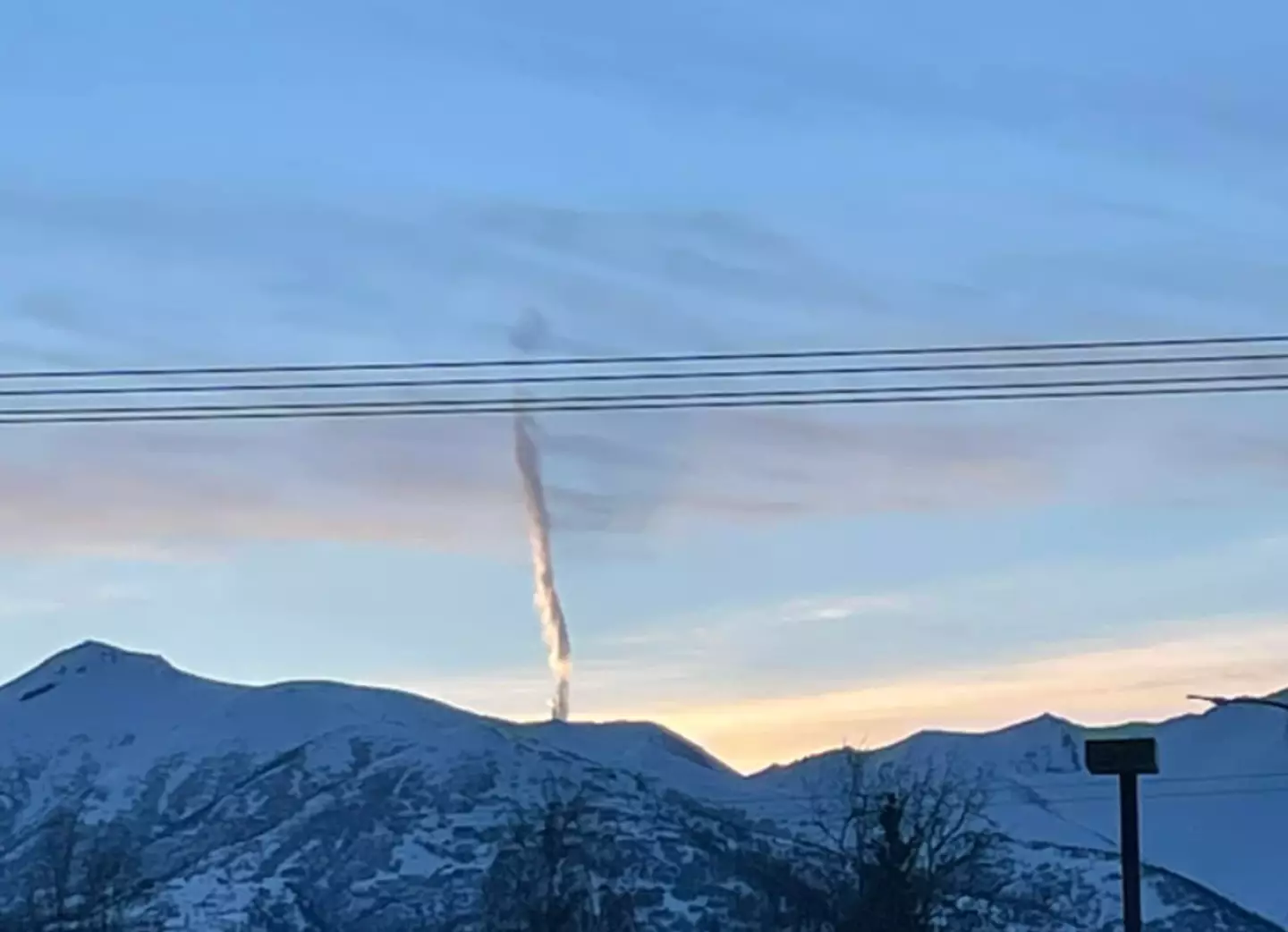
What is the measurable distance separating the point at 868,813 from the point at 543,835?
61794mm

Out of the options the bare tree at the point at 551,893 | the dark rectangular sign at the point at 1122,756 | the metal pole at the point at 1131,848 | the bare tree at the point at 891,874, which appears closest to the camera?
the dark rectangular sign at the point at 1122,756

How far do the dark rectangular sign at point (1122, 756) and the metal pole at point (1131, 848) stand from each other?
24 centimetres

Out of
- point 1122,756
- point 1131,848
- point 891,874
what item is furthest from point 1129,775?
point 891,874

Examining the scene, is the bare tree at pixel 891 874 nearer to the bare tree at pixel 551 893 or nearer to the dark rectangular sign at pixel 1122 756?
the bare tree at pixel 551 893

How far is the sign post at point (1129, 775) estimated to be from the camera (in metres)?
17.6

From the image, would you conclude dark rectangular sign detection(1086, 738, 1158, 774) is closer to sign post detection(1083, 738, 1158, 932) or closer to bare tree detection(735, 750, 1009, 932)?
sign post detection(1083, 738, 1158, 932)

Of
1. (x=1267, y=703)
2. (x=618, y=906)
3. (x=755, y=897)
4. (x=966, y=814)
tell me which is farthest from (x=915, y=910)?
(x=755, y=897)

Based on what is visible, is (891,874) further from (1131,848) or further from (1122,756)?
(1122,756)

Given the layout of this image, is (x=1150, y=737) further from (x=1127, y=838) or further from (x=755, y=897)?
(x=755, y=897)

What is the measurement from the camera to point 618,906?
119500 mm

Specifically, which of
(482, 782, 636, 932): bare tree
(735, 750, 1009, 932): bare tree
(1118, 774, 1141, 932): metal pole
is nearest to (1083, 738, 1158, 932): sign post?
(1118, 774, 1141, 932): metal pole

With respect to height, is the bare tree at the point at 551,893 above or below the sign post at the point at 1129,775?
above

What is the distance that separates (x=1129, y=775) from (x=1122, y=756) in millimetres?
166

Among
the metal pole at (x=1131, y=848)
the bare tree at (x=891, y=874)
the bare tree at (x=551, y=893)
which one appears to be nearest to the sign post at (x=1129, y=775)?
the metal pole at (x=1131, y=848)
